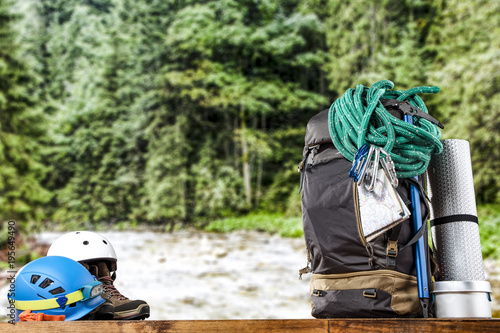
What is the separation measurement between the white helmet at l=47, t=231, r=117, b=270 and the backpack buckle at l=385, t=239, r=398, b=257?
770mm

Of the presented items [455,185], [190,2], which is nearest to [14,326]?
[455,185]

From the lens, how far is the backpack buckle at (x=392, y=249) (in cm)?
88

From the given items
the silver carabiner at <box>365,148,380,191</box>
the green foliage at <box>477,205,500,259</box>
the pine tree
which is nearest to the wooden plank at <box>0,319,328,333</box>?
the silver carabiner at <box>365,148,380,191</box>

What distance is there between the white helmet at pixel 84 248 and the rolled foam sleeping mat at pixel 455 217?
85 centimetres

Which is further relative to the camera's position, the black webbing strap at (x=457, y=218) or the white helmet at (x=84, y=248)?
the white helmet at (x=84, y=248)

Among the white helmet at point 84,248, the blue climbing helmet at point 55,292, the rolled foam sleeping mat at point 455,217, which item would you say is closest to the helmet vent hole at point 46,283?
the blue climbing helmet at point 55,292

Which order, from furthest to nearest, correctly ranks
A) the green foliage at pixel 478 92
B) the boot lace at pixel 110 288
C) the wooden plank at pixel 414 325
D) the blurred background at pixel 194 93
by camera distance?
the blurred background at pixel 194 93 → the green foliage at pixel 478 92 → the boot lace at pixel 110 288 → the wooden plank at pixel 414 325

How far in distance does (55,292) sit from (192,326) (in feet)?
1.11

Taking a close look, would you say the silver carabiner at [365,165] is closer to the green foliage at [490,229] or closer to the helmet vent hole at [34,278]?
the helmet vent hole at [34,278]

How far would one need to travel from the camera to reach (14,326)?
2.73 ft

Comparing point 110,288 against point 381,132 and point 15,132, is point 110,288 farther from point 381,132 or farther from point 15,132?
point 15,132

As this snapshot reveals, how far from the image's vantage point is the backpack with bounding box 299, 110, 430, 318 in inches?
34.9

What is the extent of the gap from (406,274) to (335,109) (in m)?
0.35

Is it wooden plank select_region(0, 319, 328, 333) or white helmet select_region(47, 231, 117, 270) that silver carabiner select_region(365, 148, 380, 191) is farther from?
white helmet select_region(47, 231, 117, 270)
